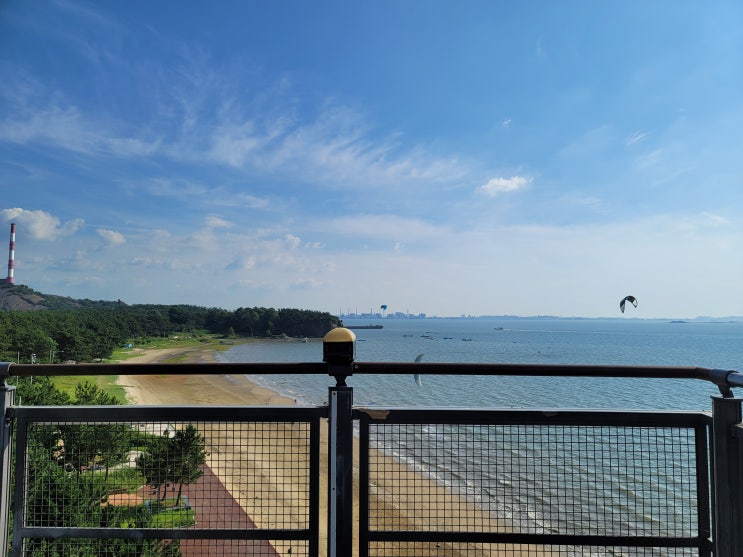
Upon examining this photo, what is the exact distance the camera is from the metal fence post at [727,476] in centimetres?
159

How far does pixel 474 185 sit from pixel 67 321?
57.1 metres

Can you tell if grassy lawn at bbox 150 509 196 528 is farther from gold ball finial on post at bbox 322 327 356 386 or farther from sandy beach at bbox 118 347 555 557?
gold ball finial on post at bbox 322 327 356 386

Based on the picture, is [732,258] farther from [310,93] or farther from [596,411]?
[596,411]

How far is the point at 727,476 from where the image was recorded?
5.32 ft

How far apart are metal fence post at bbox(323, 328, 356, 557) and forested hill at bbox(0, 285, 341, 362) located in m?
58.7

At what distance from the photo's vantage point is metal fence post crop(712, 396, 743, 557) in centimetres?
159

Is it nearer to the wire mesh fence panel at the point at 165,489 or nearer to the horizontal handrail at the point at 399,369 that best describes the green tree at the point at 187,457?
the wire mesh fence panel at the point at 165,489

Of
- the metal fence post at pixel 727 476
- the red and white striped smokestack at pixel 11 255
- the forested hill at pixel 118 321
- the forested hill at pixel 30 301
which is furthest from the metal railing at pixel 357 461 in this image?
the forested hill at pixel 30 301

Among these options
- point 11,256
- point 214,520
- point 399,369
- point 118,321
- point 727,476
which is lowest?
point 118,321

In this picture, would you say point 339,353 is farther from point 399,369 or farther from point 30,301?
point 30,301

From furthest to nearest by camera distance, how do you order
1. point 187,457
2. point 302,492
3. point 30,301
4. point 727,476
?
point 30,301, point 302,492, point 187,457, point 727,476

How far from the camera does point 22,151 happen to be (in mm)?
57500

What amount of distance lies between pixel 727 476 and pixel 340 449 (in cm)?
145

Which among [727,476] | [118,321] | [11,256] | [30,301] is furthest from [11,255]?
[727,476]
